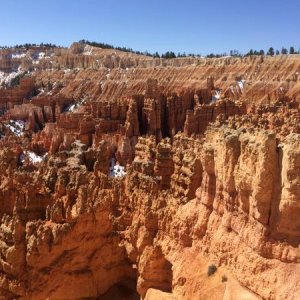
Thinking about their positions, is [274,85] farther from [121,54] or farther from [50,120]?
[121,54]

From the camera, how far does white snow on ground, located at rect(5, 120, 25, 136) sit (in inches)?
3032

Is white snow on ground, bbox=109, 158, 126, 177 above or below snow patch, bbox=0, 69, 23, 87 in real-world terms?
below

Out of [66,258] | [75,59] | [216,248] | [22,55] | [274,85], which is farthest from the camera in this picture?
[22,55]

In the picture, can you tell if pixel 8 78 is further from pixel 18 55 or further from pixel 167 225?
pixel 167 225

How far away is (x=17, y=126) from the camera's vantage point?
79.6 m

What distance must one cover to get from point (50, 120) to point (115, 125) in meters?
23.1

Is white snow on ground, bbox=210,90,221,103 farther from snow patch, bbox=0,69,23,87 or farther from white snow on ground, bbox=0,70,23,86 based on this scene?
white snow on ground, bbox=0,70,23,86

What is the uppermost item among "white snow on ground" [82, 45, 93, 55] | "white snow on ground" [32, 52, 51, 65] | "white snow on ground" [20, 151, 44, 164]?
"white snow on ground" [82, 45, 93, 55]

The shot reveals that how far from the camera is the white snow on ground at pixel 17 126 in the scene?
7701 cm

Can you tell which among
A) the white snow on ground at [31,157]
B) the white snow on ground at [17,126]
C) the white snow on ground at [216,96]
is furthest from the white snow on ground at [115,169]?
the white snow on ground at [17,126]

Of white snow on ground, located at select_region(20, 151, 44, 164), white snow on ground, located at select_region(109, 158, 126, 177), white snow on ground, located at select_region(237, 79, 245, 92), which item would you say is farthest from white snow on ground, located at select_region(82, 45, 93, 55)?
white snow on ground, located at select_region(109, 158, 126, 177)

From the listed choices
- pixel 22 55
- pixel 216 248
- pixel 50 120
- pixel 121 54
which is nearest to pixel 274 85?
pixel 50 120

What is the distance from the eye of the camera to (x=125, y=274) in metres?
25.0

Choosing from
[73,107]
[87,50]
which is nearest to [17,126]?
[73,107]
